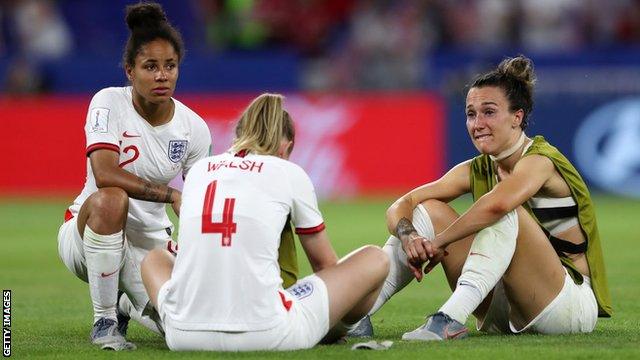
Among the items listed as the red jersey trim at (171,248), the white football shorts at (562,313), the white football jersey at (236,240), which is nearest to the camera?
the white football jersey at (236,240)

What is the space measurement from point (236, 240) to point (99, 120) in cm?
157

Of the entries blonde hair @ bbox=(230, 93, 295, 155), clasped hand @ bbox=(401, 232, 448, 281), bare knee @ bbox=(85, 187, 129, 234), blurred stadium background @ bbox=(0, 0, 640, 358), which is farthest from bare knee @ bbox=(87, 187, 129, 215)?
blurred stadium background @ bbox=(0, 0, 640, 358)

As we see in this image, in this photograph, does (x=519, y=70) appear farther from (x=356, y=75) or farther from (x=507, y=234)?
(x=356, y=75)

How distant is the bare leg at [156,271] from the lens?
5.93 metres

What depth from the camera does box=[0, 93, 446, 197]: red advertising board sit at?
1816 centimetres

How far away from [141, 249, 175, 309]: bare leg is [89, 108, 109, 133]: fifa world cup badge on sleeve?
0.94 m

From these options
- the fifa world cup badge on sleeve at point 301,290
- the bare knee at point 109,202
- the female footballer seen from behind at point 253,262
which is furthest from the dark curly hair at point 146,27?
the fifa world cup badge on sleeve at point 301,290

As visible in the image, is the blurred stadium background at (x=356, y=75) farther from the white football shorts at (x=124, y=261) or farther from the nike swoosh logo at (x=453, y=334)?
the nike swoosh logo at (x=453, y=334)

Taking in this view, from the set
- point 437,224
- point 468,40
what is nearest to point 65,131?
point 468,40

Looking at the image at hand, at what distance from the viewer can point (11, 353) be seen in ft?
20.0

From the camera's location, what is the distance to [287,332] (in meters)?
5.64

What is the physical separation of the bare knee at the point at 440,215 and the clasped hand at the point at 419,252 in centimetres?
17

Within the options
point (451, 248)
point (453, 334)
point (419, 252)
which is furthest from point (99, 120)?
point (453, 334)

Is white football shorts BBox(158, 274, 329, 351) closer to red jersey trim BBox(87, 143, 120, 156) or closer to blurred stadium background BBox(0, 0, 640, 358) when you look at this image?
red jersey trim BBox(87, 143, 120, 156)
